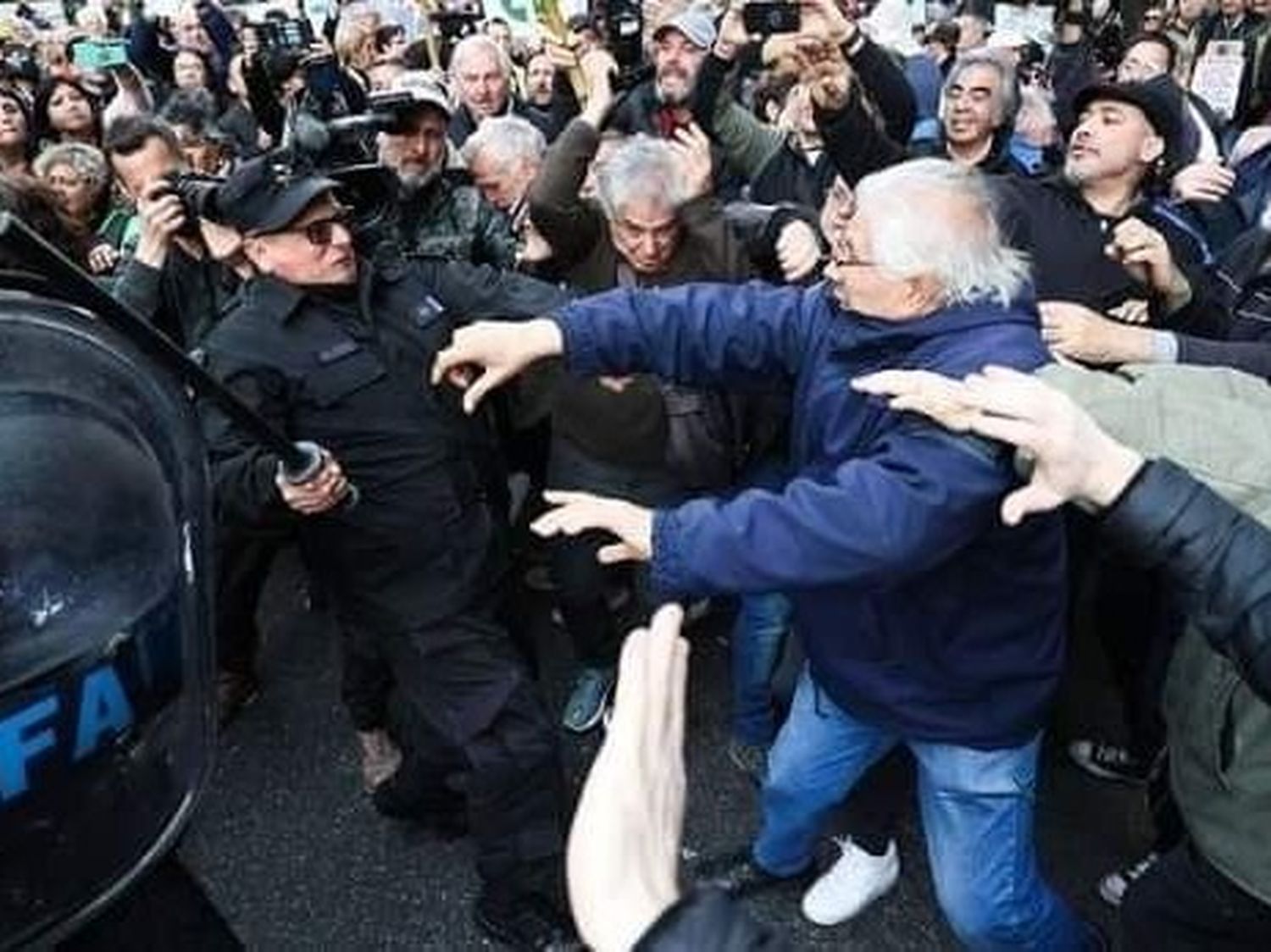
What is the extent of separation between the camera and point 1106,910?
2.82 meters

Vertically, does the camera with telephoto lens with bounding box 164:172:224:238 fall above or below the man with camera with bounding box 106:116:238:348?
above

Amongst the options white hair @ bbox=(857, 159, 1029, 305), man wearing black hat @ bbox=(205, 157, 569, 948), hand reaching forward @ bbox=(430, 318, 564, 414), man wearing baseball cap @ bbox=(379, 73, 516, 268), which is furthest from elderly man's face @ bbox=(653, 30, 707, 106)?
white hair @ bbox=(857, 159, 1029, 305)

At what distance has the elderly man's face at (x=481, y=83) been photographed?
17.4ft

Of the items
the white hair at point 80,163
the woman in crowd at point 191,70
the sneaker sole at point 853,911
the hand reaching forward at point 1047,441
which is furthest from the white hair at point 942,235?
the woman in crowd at point 191,70

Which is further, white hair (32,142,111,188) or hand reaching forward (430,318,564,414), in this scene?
white hair (32,142,111,188)

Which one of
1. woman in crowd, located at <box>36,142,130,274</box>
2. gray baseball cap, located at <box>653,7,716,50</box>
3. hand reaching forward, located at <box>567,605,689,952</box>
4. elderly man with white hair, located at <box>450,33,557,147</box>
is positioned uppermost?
hand reaching forward, located at <box>567,605,689,952</box>

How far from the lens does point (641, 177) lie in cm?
304

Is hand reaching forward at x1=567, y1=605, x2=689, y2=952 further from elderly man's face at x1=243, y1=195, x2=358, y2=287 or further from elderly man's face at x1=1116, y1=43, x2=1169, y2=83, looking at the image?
elderly man's face at x1=1116, y1=43, x2=1169, y2=83

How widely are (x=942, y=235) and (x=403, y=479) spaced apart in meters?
1.17

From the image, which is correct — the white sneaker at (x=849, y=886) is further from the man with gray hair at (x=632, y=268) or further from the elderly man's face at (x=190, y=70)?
the elderly man's face at (x=190, y=70)

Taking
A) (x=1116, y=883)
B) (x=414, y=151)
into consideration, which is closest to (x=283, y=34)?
(x=414, y=151)

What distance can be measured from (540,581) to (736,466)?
118cm

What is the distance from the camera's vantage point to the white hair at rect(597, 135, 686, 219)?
3045mm

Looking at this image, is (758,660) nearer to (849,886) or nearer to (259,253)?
(849,886)
